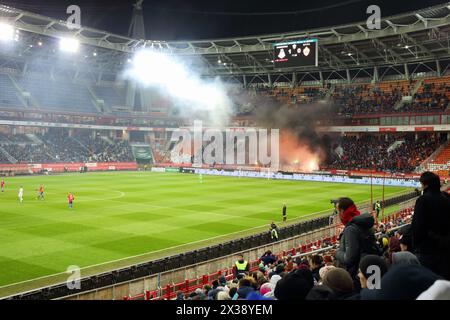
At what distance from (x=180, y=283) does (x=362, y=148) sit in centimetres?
5275

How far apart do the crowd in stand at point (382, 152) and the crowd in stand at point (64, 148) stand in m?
36.8

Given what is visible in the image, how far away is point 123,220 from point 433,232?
75.4 feet

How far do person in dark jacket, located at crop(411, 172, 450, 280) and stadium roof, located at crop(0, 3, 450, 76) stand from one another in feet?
139

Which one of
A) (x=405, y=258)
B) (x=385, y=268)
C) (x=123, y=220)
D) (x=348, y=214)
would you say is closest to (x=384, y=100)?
(x=123, y=220)

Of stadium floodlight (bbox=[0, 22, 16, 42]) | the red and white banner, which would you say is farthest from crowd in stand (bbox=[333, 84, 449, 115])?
stadium floodlight (bbox=[0, 22, 16, 42])

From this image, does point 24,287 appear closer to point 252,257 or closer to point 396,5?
point 252,257

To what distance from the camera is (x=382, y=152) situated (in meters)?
59.6

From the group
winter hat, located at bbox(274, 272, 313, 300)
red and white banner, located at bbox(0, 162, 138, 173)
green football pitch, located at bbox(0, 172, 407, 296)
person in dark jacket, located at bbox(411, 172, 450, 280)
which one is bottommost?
green football pitch, located at bbox(0, 172, 407, 296)

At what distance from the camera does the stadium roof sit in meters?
48.0

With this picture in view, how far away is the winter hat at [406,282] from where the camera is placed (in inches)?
111

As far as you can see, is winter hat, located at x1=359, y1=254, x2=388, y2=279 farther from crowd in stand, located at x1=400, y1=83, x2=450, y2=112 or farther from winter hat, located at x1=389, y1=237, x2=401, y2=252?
crowd in stand, located at x1=400, y1=83, x2=450, y2=112

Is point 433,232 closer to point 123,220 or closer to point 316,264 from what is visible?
point 316,264
